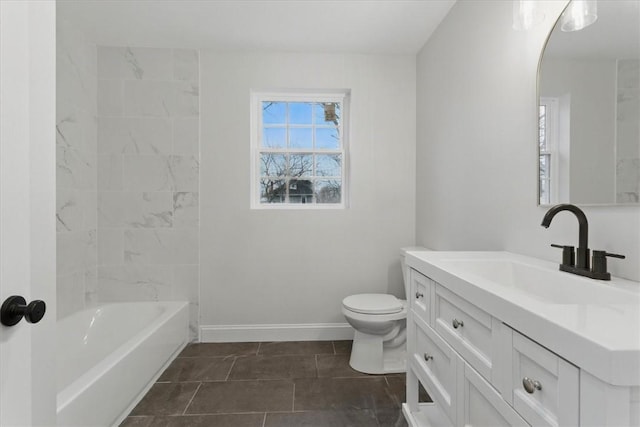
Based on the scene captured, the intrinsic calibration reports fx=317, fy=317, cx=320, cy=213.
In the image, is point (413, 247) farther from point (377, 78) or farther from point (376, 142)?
point (377, 78)

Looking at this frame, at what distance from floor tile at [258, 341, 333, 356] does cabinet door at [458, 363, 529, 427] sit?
1594 mm

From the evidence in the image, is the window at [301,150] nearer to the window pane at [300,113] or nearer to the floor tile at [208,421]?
the window pane at [300,113]

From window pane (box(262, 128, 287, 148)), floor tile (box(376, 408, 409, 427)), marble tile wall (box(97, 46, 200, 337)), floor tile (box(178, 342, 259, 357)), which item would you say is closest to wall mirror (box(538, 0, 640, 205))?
floor tile (box(376, 408, 409, 427))

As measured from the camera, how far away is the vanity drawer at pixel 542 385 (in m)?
0.61

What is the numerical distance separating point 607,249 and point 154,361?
2.46 m

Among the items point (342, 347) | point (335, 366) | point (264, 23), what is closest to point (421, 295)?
point (335, 366)

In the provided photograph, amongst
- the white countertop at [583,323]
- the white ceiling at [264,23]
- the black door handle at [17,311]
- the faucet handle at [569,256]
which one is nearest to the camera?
the white countertop at [583,323]

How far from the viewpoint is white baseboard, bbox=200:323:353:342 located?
2725 millimetres

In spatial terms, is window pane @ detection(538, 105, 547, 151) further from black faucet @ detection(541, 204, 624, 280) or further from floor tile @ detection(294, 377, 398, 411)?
floor tile @ detection(294, 377, 398, 411)

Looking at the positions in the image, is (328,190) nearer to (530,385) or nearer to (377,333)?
(377,333)

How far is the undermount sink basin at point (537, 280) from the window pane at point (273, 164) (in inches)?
72.1

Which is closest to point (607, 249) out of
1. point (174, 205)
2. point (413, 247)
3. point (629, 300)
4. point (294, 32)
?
point (629, 300)

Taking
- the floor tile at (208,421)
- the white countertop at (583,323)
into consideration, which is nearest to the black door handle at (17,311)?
the white countertop at (583,323)

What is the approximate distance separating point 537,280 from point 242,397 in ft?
5.66
